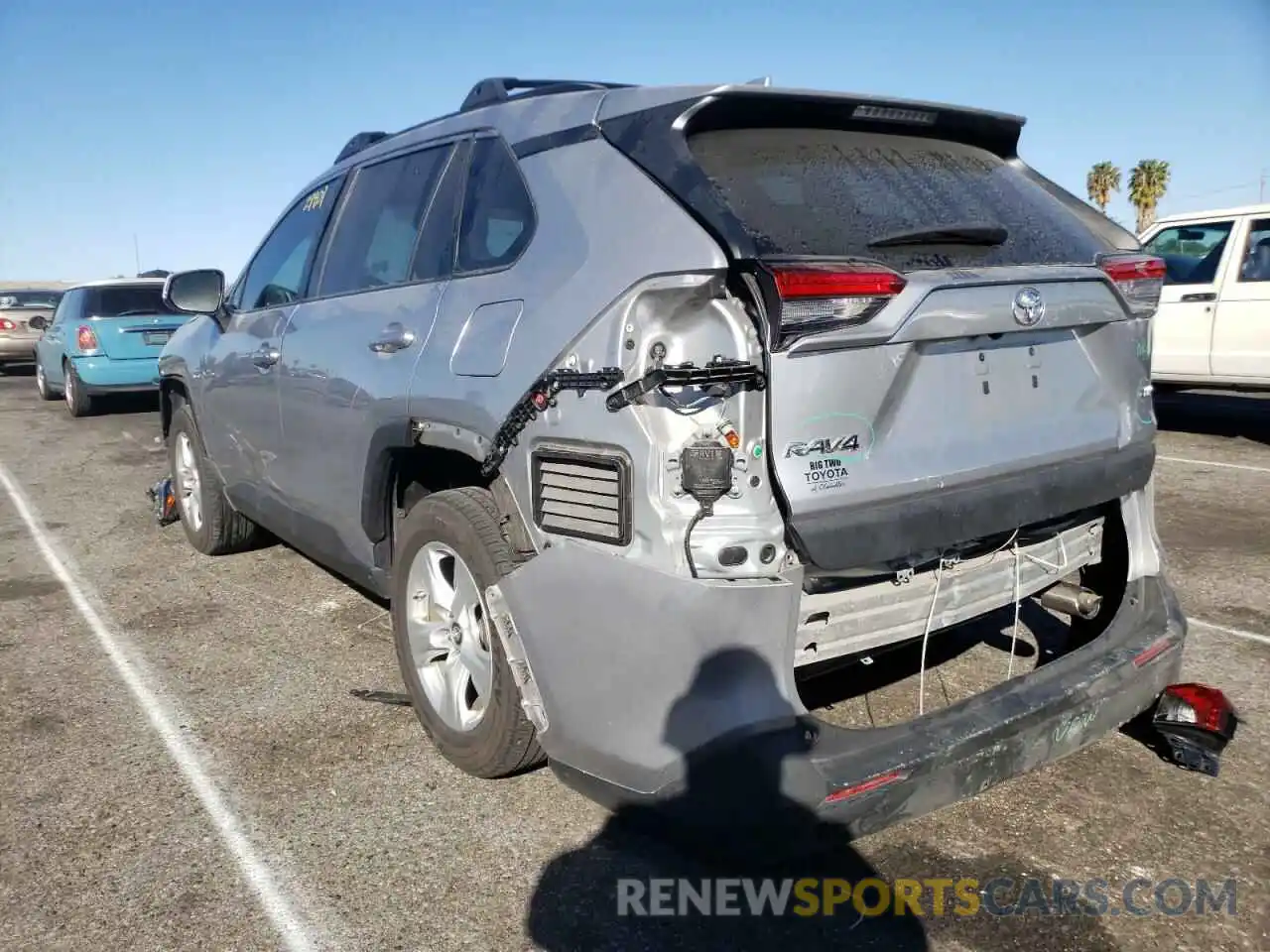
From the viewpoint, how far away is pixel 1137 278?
2953mm

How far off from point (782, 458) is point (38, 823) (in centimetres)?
243

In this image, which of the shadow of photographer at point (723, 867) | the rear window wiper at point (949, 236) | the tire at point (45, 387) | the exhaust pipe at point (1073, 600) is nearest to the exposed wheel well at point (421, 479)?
the shadow of photographer at point (723, 867)

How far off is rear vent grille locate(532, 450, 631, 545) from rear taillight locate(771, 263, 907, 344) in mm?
498

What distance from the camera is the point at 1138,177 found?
43000 millimetres

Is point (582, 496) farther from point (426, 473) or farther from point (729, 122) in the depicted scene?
point (426, 473)

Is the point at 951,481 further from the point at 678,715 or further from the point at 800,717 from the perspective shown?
the point at 678,715

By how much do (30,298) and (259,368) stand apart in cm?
1735

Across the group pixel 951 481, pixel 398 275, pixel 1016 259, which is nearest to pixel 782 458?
pixel 951 481

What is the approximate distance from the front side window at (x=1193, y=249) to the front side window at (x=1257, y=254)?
0.20 metres

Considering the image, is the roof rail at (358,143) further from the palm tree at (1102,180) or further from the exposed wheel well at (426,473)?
the palm tree at (1102,180)

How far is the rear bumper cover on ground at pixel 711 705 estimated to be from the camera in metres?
2.25

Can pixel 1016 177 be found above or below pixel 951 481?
above

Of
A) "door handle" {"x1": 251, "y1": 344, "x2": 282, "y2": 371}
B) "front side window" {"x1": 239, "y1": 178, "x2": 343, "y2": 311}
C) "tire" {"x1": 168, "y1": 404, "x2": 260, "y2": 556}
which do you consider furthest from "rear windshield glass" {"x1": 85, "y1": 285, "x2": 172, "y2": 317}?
"door handle" {"x1": 251, "y1": 344, "x2": 282, "y2": 371}

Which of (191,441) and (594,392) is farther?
(191,441)
